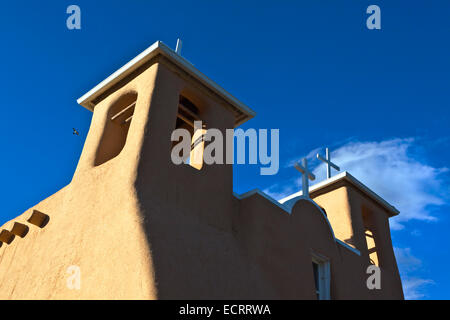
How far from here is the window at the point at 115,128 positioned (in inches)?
360

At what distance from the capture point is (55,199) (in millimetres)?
9141

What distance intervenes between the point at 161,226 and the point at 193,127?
11.7 feet

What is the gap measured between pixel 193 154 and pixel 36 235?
3.36 m

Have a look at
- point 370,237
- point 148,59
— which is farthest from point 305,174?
point 148,59

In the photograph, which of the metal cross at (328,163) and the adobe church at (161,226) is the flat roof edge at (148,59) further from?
the metal cross at (328,163)

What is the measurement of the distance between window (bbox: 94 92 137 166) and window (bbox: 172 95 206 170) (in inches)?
40.8

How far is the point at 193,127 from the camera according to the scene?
400 inches

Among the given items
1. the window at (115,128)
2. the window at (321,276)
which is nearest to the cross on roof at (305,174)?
the window at (321,276)

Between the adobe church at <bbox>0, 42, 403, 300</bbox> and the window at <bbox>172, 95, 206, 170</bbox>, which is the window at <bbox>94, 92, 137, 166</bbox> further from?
the window at <bbox>172, 95, 206, 170</bbox>

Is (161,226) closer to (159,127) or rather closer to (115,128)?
(159,127)

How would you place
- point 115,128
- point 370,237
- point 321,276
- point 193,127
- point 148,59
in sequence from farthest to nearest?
point 370,237
point 193,127
point 321,276
point 115,128
point 148,59

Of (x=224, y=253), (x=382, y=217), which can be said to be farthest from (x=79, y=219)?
(x=382, y=217)

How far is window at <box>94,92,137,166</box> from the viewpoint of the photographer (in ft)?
30.0

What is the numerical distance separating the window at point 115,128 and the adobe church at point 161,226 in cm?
3
